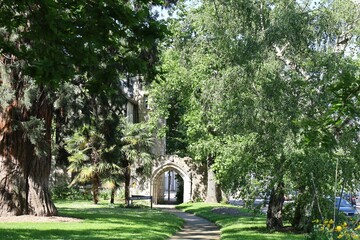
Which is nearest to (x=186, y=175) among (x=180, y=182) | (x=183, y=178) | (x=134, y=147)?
(x=183, y=178)

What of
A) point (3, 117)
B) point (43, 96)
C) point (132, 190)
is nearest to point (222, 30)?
point (43, 96)

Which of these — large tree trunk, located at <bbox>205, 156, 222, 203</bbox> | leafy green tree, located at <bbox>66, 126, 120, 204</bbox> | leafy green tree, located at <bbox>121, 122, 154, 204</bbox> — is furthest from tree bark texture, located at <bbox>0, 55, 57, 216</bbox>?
large tree trunk, located at <bbox>205, 156, 222, 203</bbox>

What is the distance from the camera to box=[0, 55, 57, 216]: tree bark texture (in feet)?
65.5

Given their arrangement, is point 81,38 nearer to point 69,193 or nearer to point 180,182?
point 69,193

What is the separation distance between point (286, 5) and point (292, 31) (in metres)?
0.98

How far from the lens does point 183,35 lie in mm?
34000

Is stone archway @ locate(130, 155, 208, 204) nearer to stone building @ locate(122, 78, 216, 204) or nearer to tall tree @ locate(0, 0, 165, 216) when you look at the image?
stone building @ locate(122, 78, 216, 204)

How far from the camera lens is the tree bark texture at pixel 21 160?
20.0 metres

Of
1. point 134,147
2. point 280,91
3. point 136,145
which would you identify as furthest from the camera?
point 136,145

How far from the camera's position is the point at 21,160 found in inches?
807

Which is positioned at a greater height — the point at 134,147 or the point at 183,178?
the point at 134,147

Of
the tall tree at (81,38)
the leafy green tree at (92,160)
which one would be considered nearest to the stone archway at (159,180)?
the leafy green tree at (92,160)

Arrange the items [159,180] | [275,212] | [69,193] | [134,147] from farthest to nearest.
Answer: [159,180]
[69,193]
[134,147]
[275,212]

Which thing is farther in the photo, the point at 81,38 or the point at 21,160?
the point at 21,160
